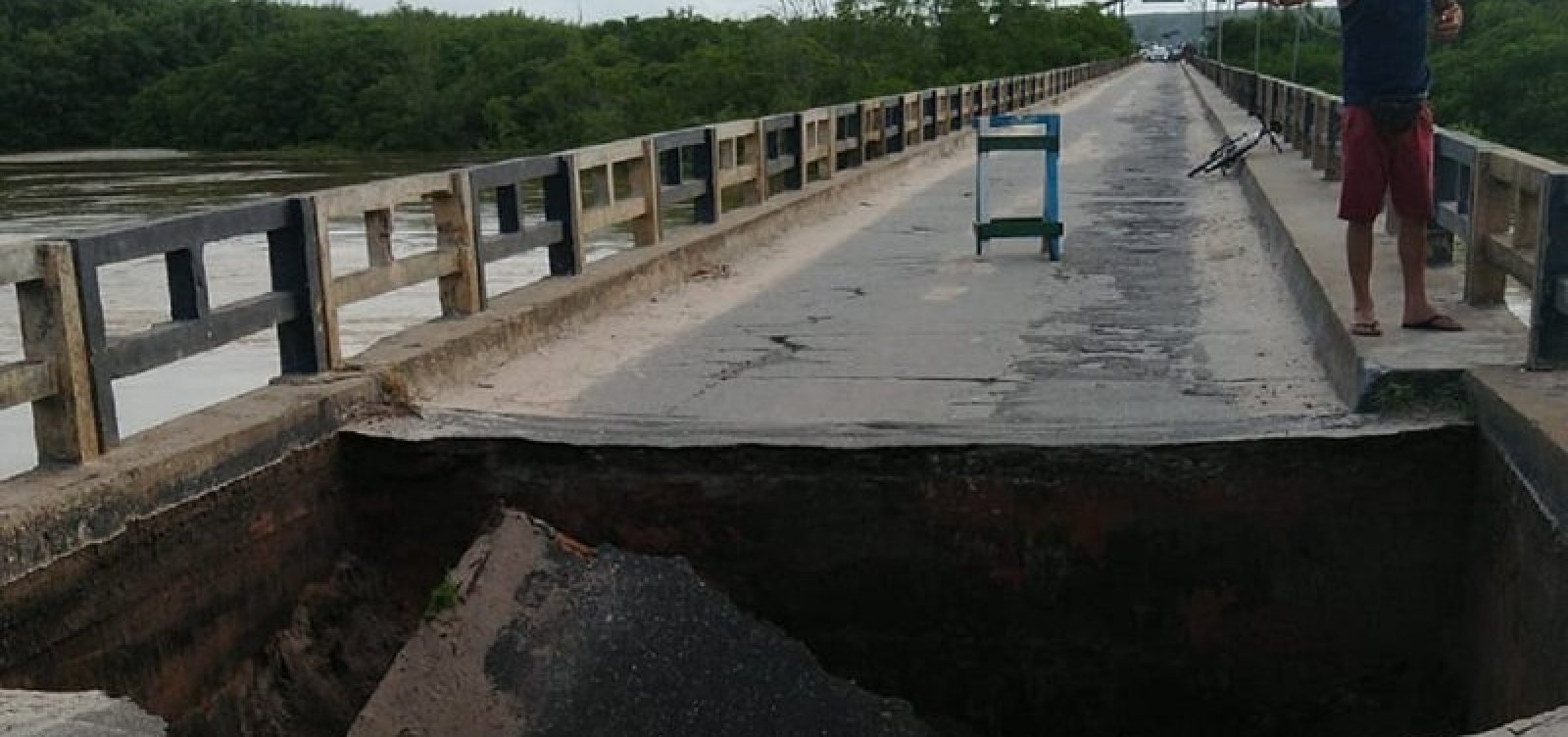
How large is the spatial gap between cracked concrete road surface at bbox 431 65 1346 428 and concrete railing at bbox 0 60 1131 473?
61cm

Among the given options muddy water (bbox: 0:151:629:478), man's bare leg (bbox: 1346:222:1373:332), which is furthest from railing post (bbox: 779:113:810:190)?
man's bare leg (bbox: 1346:222:1373:332)

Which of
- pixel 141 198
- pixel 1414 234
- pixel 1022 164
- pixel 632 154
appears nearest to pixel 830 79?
pixel 141 198

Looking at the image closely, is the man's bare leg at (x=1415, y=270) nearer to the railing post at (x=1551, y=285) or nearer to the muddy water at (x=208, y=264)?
the railing post at (x=1551, y=285)

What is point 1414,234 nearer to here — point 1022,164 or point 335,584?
point 335,584

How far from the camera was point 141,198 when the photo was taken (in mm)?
39000

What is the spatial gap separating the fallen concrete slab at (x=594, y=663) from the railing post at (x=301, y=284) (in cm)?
123

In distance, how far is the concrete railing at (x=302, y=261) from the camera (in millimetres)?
5078

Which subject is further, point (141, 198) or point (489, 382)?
point (141, 198)

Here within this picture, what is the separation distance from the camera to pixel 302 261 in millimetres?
6512

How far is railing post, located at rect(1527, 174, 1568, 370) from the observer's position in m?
5.68

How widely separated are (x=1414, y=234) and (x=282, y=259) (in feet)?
15.0

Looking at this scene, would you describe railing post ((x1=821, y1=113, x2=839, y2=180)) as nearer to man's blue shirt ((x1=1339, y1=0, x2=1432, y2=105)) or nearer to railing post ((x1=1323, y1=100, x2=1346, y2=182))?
railing post ((x1=1323, y1=100, x2=1346, y2=182))

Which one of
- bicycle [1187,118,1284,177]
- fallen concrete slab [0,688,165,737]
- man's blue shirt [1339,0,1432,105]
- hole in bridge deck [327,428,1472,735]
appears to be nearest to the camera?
fallen concrete slab [0,688,165,737]

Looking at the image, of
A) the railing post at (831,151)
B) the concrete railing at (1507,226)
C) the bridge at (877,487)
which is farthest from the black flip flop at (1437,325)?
the railing post at (831,151)
